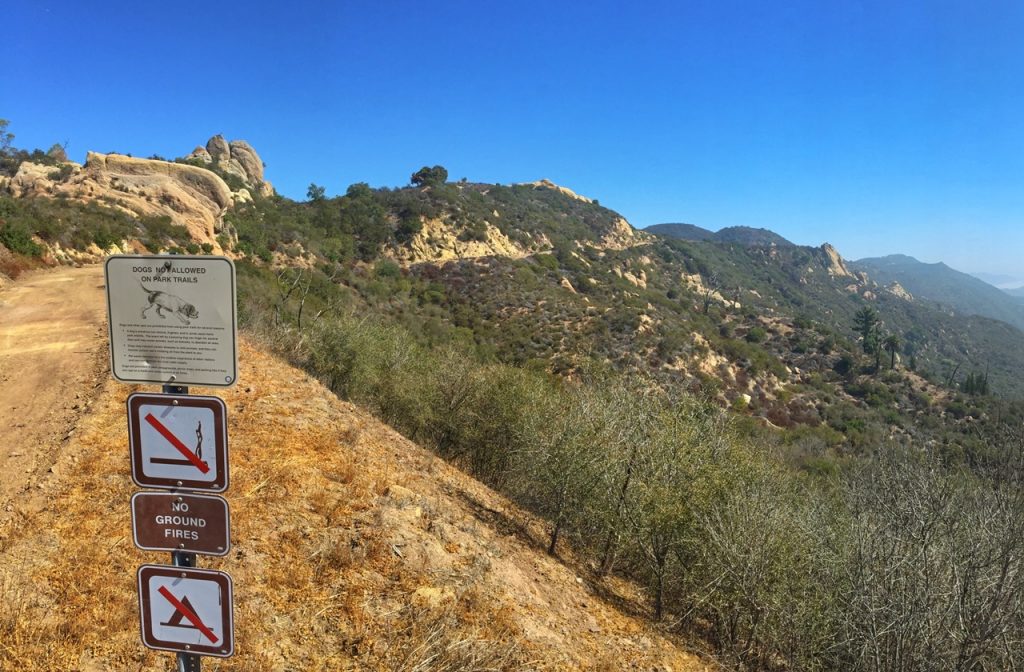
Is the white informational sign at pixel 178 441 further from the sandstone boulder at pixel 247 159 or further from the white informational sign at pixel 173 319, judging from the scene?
the sandstone boulder at pixel 247 159

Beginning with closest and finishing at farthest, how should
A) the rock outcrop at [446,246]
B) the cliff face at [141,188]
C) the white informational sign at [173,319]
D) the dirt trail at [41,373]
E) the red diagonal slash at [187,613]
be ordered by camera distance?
the white informational sign at [173,319]
the red diagonal slash at [187,613]
the dirt trail at [41,373]
the cliff face at [141,188]
the rock outcrop at [446,246]

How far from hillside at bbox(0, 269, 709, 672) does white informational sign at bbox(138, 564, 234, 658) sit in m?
2.15

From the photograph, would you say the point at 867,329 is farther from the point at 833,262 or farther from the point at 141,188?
the point at 833,262

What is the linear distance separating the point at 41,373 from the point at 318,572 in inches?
361

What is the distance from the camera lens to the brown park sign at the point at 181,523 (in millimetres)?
2363

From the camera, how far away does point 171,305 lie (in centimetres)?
234

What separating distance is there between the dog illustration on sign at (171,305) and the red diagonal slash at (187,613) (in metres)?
1.25

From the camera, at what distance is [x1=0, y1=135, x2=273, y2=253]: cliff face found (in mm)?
32156

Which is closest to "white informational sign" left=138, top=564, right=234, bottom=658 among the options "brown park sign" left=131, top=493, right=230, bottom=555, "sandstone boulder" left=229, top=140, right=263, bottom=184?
"brown park sign" left=131, top=493, right=230, bottom=555

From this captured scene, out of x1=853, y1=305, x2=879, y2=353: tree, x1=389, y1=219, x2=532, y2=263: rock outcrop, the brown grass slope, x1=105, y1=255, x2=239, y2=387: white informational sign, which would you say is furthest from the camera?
x1=853, y1=305, x2=879, y2=353: tree

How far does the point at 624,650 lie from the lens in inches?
262

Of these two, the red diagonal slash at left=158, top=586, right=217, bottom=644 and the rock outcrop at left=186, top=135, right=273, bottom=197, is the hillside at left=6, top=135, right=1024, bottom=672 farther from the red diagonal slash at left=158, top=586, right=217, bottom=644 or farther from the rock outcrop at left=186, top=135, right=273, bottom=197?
the rock outcrop at left=186, top=135, right=273, bottom=197

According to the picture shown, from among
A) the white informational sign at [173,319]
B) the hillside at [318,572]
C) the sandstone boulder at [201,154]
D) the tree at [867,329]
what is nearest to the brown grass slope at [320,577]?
the hillside at [318,572]

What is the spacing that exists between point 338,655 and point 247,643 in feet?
2.47
